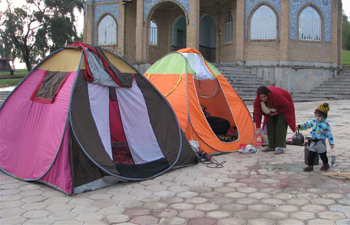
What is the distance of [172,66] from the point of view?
7.84m

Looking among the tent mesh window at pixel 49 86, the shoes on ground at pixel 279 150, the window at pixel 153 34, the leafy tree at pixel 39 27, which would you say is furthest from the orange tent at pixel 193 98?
the leafy tree at pixel 39 27

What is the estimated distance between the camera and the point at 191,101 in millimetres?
7184

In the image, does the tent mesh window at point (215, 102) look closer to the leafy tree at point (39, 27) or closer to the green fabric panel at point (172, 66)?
the green fabric panel at point (172, 66)

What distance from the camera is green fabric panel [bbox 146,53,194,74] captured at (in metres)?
7.64

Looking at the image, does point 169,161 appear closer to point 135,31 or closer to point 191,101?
point 191,101

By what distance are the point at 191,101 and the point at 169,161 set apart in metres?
1.77

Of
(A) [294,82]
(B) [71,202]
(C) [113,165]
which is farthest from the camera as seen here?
(A) [294,82]

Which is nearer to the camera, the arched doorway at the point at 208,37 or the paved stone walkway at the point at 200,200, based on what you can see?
the paved stone walkway at the point at 200,200

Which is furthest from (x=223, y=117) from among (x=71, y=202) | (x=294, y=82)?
(x=294, y=82)

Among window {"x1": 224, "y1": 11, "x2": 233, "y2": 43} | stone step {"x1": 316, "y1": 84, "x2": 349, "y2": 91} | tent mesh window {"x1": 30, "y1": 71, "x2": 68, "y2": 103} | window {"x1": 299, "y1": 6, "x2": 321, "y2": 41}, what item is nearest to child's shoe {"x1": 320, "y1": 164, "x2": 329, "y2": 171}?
tent mesh window {"x1": 30, "y1": 71, "x2": 68, "y2": 103}

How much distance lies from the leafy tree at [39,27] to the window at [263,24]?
1696 cm

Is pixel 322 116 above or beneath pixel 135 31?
beneath

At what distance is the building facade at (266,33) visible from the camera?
67.3 feet

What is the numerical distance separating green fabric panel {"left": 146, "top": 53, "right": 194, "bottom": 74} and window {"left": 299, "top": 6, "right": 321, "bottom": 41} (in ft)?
49.1
